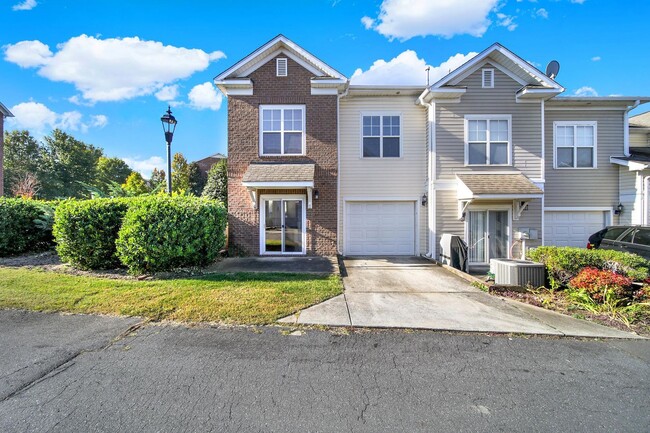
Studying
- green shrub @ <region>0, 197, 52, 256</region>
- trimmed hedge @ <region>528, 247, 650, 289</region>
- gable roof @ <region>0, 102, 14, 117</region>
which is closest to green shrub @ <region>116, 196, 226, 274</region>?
green shrub @ <region>0, 197, 52, 256</region>

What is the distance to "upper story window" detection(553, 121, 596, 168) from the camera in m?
11.8

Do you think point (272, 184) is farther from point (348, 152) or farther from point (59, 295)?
point (59, 295)

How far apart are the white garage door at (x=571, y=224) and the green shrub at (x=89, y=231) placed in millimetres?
15232

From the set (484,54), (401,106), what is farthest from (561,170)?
(401,106)

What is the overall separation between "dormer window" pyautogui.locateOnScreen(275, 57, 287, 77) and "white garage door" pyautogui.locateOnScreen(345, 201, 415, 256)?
552cm

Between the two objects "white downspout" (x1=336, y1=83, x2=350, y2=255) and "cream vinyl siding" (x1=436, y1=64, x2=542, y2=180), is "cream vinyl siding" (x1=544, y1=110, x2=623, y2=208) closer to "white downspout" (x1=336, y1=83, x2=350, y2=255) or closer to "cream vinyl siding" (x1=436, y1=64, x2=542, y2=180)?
"cream vinyl siding" (x1=436, y1=64, x2=542, y2=180)

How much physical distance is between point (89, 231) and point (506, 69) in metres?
14.9

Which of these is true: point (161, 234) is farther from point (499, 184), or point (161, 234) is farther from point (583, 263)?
point (499, 184)

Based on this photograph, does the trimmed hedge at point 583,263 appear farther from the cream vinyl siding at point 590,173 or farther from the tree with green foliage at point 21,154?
the tree with green foliage at point 21,154

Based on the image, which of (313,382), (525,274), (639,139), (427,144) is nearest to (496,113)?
(427,144)

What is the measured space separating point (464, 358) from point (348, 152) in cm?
902

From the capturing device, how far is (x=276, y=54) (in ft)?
36.1

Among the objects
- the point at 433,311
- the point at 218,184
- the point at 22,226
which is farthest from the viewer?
the point at 218,184

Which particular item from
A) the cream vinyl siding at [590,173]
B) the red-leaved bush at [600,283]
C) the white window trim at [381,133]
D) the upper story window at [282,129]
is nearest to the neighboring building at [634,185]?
the cream vinyl siding at [590,173]
